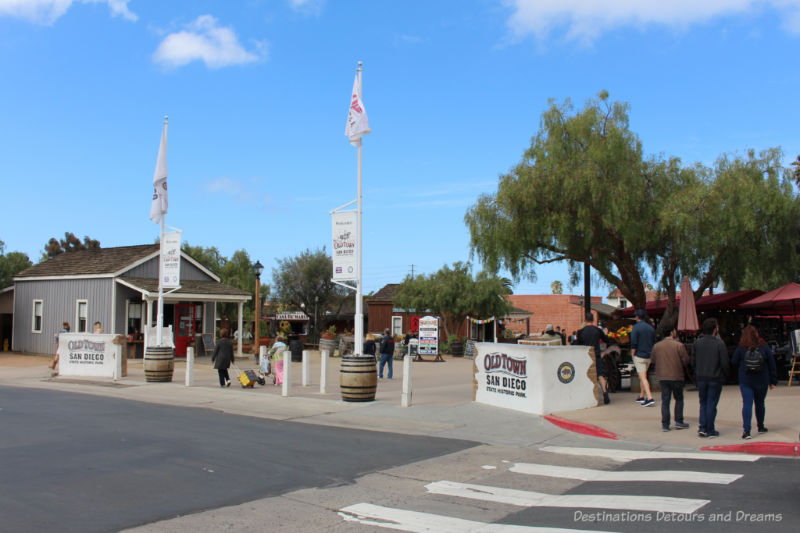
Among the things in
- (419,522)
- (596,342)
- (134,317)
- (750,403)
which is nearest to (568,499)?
(419,522)

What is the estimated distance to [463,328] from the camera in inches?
1861

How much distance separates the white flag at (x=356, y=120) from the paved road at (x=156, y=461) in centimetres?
674

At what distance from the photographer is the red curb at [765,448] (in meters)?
8.77

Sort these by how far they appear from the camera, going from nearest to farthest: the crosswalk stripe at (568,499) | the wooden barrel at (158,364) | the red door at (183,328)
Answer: the crosswalk stripe at (568,499) < the wooden barrel at (158,364) < the red door at (183,328)

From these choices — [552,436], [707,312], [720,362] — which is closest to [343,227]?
[552,436]

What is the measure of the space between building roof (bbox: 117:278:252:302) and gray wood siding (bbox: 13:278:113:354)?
1.31 m

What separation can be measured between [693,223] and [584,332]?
18.9 ft

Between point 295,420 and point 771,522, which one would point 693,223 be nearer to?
point 295,420

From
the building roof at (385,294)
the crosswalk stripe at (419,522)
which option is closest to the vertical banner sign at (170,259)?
the crosswalk stripe at (419,522)

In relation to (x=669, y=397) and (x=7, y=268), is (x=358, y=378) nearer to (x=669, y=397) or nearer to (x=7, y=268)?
(x=669, y=397)

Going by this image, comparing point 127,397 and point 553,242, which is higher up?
point 553,242

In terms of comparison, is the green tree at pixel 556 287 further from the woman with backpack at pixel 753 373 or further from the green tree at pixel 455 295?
the woman with backpack at pixel 753 373

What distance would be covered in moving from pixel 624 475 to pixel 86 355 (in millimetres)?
18266

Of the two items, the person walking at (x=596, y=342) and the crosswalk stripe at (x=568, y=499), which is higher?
the person walking at (x=596, y=342)
